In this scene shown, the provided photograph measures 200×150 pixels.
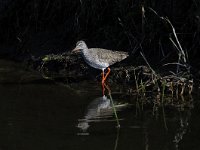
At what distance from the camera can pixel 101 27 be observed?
11.5 meters

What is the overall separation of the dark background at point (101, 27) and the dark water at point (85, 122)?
135cm

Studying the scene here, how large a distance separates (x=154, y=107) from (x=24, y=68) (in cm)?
373

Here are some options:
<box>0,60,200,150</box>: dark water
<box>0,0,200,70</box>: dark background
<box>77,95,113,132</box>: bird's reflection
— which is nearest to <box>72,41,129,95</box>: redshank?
<box>0,0,200,70</box>: dark background

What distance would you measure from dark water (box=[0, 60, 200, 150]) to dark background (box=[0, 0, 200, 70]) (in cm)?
135

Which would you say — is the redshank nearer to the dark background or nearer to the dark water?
the dark background

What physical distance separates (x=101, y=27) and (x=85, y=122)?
13.1 ft

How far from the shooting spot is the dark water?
7020 millimetres

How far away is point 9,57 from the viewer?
1239cm

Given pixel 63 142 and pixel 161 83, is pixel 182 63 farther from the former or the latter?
pixel 63 142

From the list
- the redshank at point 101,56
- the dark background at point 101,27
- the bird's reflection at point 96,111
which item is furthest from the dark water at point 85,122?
the dark background at point 101,27

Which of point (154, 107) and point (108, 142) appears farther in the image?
point (154, 107)

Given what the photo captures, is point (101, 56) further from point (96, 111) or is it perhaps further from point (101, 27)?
point (96, 111)

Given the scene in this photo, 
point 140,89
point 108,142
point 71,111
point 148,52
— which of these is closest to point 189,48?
point 148,52

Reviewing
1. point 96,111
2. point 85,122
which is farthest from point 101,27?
point 85,122
